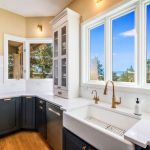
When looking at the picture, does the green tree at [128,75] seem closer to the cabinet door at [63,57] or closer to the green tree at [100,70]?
the green tree at [100,70]

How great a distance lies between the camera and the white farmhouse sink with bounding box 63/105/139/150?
113 cm

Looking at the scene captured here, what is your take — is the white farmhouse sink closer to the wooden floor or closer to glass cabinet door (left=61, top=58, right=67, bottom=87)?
glass cabinet door (left=61, top=58, right=67, bottom=87)

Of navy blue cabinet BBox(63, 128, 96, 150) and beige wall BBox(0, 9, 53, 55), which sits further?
beige wall BBox(0, 9, 53, 55)

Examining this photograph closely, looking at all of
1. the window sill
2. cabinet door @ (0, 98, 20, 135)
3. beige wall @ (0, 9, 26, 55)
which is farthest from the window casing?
beige wall @ (0, 9, 26, 55)

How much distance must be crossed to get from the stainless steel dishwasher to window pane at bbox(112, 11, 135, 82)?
1087 millimetres

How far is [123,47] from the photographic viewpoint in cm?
220

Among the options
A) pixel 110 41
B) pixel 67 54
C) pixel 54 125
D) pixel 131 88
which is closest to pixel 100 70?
pixel 110 41

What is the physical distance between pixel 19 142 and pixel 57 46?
208 centimetres

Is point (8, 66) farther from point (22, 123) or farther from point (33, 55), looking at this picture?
point (22, 123)

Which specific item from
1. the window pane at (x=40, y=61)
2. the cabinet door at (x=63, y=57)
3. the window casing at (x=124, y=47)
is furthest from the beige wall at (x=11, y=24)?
the window casing at (x=124, y=47)

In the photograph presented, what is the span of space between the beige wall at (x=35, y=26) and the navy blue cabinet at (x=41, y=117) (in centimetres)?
183

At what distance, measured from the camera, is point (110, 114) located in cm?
185

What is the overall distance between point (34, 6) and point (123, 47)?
234 centimetres

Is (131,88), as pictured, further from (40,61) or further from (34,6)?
(34,6)
